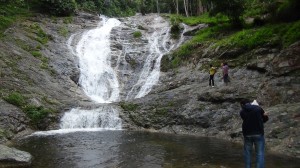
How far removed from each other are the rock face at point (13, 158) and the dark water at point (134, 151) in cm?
41

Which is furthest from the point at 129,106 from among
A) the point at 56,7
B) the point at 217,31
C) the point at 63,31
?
the point at 56,7

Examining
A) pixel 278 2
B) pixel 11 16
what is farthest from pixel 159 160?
pixel 11 16

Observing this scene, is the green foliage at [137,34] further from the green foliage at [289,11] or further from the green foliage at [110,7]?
the green foliage at [289,11]

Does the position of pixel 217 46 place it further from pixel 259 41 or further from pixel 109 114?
pixel 109 114

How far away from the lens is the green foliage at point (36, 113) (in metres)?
24.1

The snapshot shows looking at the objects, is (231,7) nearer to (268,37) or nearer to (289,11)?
(289,11)

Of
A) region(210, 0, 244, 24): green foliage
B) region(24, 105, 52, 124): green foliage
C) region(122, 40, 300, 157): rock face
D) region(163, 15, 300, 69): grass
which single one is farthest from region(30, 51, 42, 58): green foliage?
region(210, 0, 244, 24): green foliage

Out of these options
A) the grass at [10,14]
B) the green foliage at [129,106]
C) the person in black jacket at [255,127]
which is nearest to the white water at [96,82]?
the green foliage at [129,106]

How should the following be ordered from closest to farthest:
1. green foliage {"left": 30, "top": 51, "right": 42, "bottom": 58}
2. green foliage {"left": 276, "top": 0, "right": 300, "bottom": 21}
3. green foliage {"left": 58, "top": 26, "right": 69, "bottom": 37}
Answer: green foliage {"left": 276, "top": 0, "right": 300, "bottom": 21} < green foliage {"left": 30, "top": 51, "right": 42, "bottom": 58} < green foliage {"left": 58, "top": 26, "right": 69, "bottom": 37}

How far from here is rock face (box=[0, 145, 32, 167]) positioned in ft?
45.7

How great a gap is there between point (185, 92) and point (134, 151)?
32.8 ft

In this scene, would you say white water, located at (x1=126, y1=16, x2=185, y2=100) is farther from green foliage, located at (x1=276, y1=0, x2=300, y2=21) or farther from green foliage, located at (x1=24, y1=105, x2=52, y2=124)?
green foliage, located at (x1=276, y1=0, x2=300, y2=21)

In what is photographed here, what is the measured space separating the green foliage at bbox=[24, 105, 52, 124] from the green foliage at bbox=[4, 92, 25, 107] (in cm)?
57

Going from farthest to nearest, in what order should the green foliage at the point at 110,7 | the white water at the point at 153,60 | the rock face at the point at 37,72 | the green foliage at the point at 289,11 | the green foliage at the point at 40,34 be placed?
the green foliage at the point at 110,7
the green foliage at the point at 40,34
the white water at the point at 153,60
the green foliage at the point at 289,11
the rock face at the point at 37,72
